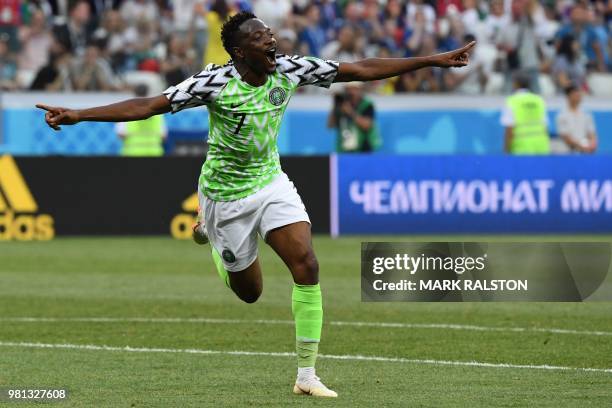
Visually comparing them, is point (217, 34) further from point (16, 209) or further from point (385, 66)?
point (385, 66)

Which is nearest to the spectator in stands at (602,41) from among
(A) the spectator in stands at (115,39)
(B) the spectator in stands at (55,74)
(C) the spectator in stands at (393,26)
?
(C) the spectator in stands at (393,26)

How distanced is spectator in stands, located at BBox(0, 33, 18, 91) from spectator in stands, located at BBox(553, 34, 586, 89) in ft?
31.7

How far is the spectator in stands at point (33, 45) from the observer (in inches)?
972

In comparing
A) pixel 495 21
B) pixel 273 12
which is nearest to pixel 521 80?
pixel 495 21

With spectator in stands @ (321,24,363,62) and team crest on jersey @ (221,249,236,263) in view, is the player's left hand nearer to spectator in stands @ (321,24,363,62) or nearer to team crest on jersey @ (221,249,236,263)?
team crest on jersey @ (221,249,236,263)

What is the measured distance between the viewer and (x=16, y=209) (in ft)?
67.6

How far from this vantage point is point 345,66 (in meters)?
8.91

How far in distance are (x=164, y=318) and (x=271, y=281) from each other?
10.8 ft

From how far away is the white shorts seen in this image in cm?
883

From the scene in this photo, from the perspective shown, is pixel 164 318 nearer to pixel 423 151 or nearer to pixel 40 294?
pixel 40 294

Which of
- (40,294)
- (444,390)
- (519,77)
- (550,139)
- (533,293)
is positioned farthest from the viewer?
(550,139)

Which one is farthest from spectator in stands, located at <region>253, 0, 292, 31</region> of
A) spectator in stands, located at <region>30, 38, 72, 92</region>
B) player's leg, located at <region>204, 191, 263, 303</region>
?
player's leg, located at <region>204, 191, 263, 303</region>

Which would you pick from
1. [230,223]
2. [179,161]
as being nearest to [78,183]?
[179,161]

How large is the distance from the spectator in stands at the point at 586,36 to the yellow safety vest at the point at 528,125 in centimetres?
436
